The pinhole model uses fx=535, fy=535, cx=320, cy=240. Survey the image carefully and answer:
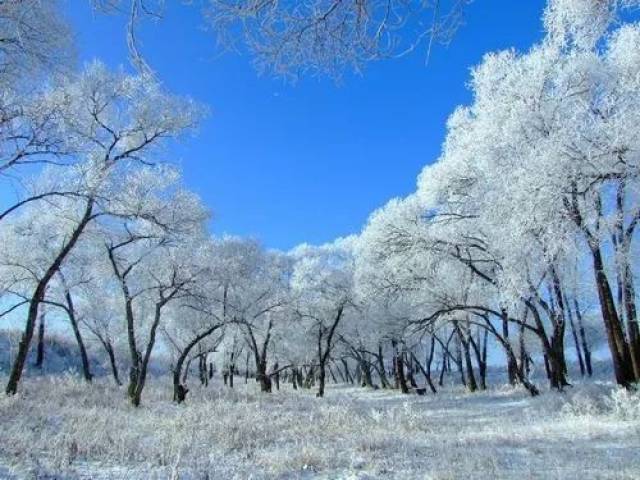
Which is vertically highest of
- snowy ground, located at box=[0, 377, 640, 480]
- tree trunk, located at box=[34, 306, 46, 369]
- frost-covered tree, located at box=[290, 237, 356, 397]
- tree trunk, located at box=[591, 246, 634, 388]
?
frost-covered tree, located at box=[290, 237, 356, 397]

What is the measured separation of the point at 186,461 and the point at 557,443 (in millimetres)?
6067

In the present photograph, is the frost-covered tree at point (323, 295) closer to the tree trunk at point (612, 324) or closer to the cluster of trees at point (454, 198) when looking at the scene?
the cluster of trees at point (454, 198)

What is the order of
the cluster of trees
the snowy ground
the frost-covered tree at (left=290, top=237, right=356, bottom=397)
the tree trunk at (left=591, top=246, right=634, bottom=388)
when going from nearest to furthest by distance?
the snowy ground → the cluster of trees → the tree trunk at (left=591, top=246, right=634, bottom=388) → the frost-covered tree at (left=290, top=237, right=356, bottom=397)

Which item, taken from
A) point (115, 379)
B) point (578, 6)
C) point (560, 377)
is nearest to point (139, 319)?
point (115, 379)

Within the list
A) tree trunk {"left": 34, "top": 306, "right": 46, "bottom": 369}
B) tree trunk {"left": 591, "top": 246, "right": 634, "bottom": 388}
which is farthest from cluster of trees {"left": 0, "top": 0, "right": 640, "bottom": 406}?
tree trunk {"left": 34, "top": 306, "right": 46, "bottom": 369}

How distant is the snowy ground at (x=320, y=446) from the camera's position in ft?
21.7

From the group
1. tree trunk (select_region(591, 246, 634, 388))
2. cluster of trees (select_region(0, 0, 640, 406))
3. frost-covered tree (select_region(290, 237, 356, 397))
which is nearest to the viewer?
cluster of trees (select_region(0, 0, 640, 406))

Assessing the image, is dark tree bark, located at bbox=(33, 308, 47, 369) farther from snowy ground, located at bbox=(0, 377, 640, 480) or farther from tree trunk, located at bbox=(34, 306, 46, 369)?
snowy ground, located at bbox=(0, 377, 640, 480)

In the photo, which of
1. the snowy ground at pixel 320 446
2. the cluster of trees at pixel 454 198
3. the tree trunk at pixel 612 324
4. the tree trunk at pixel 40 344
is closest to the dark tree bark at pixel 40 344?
the tree trunk at pixel 40 344

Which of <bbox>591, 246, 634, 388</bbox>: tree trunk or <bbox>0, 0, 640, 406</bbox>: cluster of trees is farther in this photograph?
<bbox>591, 246, 634, 388</bbox>: tree trunk

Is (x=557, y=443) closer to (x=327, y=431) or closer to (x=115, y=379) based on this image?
(x=327, y=431)

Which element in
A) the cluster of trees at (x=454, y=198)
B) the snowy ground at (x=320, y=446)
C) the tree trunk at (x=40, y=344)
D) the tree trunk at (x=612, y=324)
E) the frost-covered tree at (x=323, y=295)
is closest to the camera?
the snowy ground at (x=320, y=446)

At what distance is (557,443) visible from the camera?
9.01 m

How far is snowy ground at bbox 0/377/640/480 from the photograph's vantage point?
21.7ft
